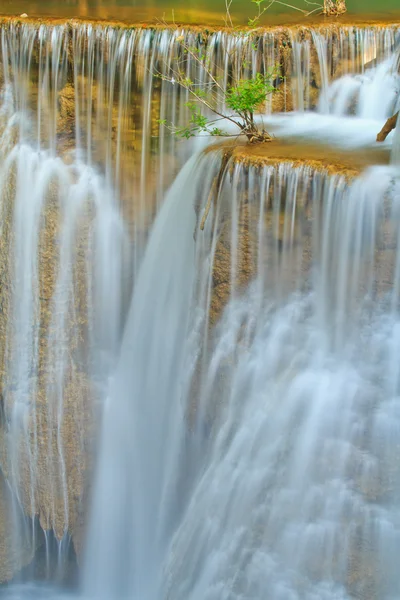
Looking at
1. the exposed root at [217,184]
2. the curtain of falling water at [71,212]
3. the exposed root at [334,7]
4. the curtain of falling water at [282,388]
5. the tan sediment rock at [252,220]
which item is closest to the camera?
the curtain of falling water at [282,388]

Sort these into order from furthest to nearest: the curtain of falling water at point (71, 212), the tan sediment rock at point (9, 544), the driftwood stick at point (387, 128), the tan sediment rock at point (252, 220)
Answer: the tan sediment rock at point (9, 544) → the curtain of falling water at point (71, 212) → the driftwood stick at point (387, 128) → the tan sediment rock at point (252, 220)

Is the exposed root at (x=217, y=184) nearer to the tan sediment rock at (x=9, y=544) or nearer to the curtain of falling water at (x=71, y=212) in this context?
the curtain of falling water at (x=71, y=212)

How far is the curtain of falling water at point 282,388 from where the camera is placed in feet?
15.4

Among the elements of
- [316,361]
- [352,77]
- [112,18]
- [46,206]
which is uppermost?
[112,18]

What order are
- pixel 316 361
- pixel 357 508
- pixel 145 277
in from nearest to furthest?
1. pixel 357 508
2. pixel 316 361
3. pixel 145 277

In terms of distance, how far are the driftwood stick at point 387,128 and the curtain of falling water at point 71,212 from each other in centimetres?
130

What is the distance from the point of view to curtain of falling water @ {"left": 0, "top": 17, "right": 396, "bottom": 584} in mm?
6828

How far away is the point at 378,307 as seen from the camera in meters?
4.82

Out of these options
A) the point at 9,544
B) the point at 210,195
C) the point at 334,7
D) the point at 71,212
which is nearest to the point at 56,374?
the point at 71,212

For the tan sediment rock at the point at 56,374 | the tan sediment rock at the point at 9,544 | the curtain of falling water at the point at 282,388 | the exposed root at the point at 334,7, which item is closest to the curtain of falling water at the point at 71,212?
the tan sediment rock at the point at 56,374

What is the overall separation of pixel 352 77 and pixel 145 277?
2.63 meters

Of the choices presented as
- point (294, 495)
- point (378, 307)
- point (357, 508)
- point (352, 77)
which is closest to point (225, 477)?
point (294, 495)

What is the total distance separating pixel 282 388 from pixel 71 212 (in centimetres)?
286

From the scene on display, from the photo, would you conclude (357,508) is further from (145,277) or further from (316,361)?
(145,277)
